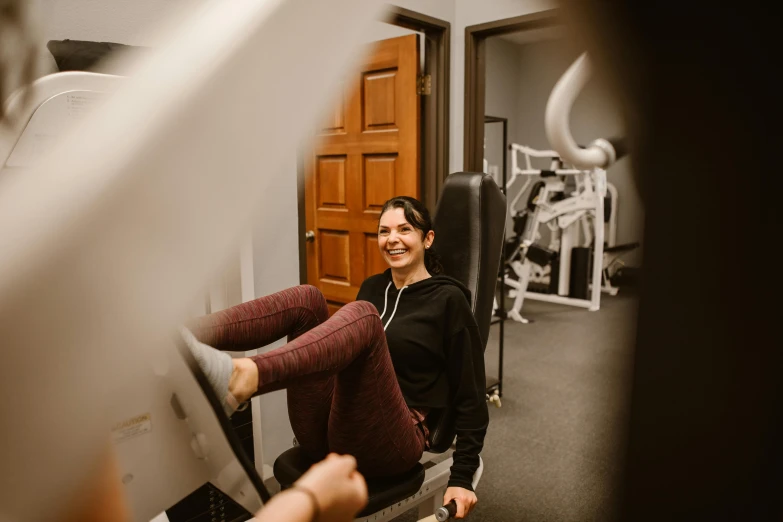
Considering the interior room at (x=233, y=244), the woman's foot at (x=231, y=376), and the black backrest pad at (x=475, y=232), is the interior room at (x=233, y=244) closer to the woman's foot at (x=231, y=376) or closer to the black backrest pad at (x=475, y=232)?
the woman's foot at (x=231, y=376)

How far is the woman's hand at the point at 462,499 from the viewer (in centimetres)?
117

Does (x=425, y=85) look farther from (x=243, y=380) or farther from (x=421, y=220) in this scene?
(x=243, y=380)

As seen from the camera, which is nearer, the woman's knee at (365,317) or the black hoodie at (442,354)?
the woman's knee at (365,317)

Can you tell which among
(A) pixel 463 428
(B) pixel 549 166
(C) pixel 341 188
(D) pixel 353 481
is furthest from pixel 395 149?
(B) pixel 549 166

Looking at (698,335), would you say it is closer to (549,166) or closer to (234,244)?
(234,244)

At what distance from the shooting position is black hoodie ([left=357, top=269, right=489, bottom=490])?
1.37 m

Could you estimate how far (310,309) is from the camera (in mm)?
1360

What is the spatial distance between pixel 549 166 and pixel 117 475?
208 inches

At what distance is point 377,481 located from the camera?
1.19m

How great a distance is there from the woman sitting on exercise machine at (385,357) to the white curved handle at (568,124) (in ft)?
2.08

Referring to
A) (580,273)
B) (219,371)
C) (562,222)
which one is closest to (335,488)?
(219,371)

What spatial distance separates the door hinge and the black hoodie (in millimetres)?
1295

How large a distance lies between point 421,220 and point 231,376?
38.4 inches

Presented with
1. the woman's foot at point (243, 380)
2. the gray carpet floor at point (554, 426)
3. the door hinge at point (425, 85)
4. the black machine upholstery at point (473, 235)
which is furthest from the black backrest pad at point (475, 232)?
the door hinge at point (425, 85)
